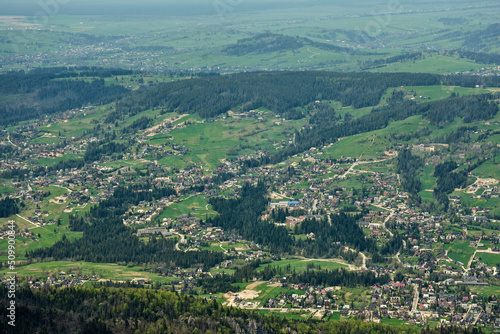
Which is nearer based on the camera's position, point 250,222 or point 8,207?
point 250,222

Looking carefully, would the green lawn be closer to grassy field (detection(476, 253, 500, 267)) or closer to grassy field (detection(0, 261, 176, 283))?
grassy field (detection(476, 253, 500, 267))

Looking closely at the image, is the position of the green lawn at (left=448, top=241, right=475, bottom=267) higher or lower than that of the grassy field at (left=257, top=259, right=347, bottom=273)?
higher

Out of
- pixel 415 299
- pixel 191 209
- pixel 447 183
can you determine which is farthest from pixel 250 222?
pixel 415 299

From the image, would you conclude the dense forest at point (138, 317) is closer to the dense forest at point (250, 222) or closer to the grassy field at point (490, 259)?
the grassy field at point (490, 259)

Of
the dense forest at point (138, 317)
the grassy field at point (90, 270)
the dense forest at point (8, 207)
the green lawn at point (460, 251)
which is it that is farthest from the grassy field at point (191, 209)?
the dense forest at point (138, 317)

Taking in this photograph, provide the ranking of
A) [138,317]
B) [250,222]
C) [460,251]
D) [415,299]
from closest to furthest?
[138,317], [415,299], [460,251], [250,222]

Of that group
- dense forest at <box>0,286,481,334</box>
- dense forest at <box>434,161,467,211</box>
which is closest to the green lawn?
dense forest at <box>434,161,467,211</box>

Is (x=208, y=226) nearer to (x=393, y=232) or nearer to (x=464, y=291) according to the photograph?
(x=393, y=232)

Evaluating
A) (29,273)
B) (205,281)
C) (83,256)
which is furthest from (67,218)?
(205,281)

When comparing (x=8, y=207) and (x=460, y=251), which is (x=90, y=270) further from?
(x=460, y=251)
